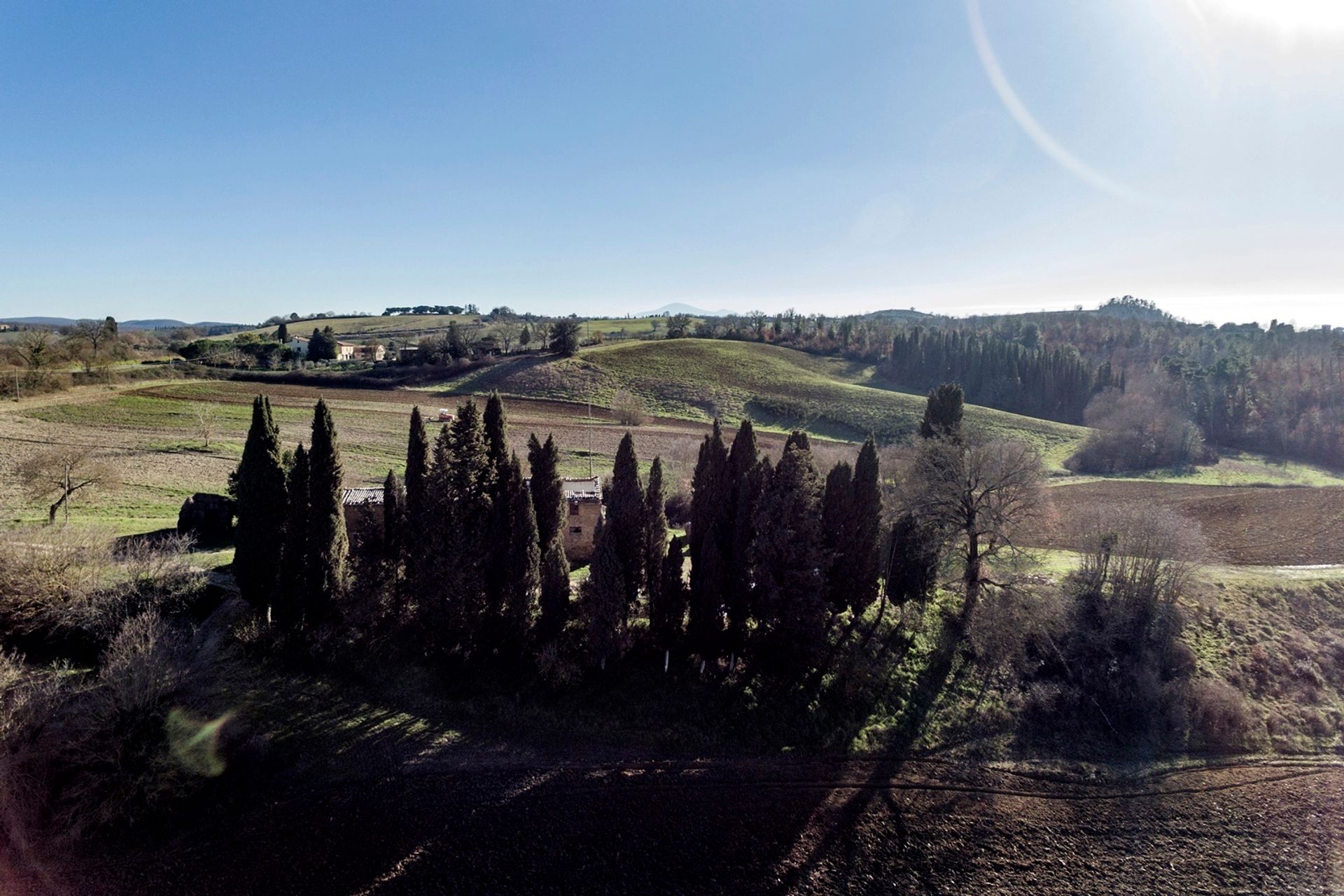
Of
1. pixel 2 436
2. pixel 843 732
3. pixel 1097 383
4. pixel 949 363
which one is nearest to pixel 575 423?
pixel 2 436

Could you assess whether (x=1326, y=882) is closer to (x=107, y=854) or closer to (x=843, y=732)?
(x=843, y=732)

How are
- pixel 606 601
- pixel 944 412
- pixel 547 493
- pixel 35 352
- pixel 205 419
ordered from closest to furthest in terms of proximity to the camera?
pixel 606 601 < pixel 547 493 < pixel 944 412 < pixel 205 419 < pixel 35 352

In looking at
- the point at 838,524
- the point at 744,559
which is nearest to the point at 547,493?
the point at 744,559

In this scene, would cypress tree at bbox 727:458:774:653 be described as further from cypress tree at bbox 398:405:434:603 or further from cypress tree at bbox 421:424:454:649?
cypress tree at bbox 398:405:434:603

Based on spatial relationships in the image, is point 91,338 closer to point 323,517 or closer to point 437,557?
point 323,517

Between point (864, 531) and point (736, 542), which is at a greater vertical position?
point (864, 531)

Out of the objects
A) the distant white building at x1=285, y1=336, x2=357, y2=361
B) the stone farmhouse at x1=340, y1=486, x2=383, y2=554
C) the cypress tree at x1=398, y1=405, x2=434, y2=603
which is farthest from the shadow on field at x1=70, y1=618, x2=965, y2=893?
the distant white building at x1=285, y1=336, x2=357, y2=361

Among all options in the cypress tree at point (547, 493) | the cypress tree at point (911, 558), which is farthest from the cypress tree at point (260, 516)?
the cypress tree at point (911, 558)
